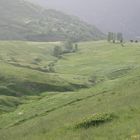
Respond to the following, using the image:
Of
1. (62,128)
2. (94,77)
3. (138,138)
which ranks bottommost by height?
(94,77)

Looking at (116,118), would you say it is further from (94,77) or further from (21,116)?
(94,77)

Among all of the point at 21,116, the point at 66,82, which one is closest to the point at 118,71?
the point at 66,82

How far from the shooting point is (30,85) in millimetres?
147500

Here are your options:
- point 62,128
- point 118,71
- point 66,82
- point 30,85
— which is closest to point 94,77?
point 118,71

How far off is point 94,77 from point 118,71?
1176 centimetres

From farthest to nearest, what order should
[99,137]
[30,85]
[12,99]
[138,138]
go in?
[30,85] → [12,99] → [99,137] → [138,138]

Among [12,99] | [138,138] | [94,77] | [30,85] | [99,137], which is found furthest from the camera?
[94,77]

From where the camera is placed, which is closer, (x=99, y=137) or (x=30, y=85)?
(x=99, y=137)

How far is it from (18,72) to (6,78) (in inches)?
588

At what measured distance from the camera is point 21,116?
74812mm

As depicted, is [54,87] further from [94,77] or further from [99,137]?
[99,137]

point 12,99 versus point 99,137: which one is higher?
point 99,137

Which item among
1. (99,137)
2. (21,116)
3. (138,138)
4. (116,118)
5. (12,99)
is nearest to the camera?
(138,138)

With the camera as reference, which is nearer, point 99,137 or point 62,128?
point 99,137
